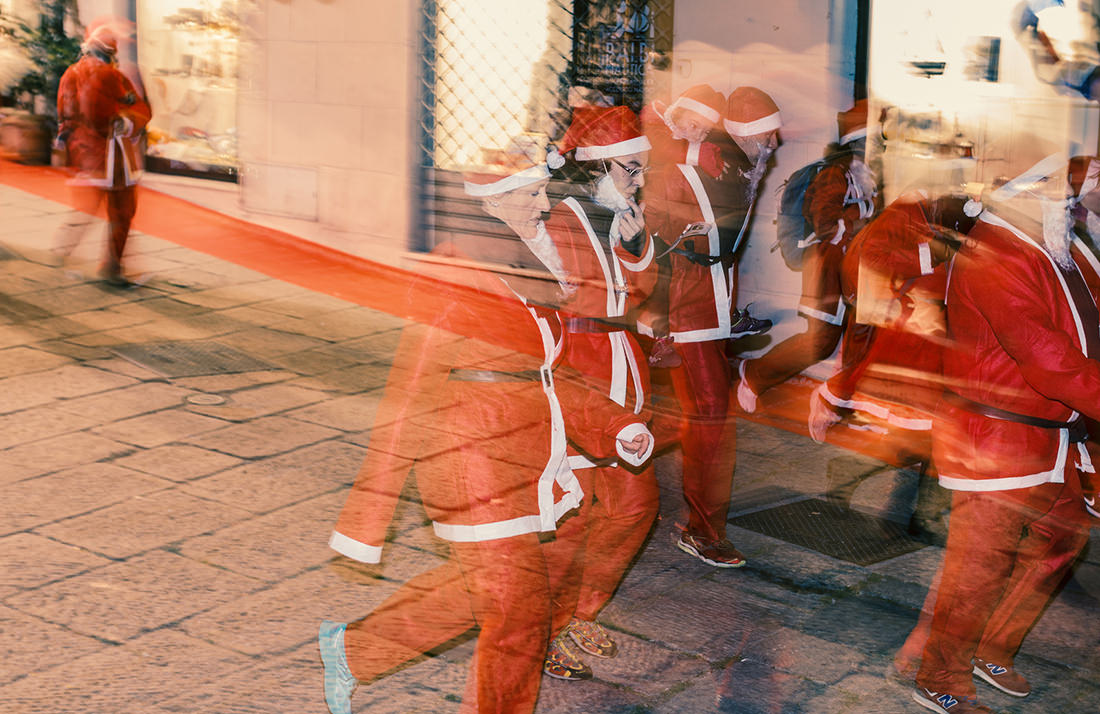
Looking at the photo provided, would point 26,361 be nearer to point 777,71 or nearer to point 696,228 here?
point 696,228

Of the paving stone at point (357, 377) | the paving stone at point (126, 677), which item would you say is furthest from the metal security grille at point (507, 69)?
the paving stone at point (126, 677)

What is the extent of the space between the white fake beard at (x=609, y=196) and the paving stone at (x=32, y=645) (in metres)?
2.08

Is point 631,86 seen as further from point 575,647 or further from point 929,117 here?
point 575,647

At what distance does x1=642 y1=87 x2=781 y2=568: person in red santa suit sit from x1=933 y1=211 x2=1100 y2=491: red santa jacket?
1.32 meters

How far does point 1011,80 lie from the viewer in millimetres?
6445

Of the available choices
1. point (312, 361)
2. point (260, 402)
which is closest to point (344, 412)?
point (260, 402)

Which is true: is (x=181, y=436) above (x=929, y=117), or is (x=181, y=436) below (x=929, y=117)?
below

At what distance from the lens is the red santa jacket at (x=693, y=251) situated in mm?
4758

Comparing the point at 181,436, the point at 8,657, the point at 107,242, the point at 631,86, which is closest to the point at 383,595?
the point at 8,657

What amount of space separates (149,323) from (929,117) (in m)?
5.00

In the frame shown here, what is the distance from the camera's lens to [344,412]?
21.0ft

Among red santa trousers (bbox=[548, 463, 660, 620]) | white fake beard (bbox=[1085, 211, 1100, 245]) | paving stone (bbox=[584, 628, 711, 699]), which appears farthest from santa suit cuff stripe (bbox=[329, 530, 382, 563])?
white fake beard (bbox=[1085, 211, 1100, 245])

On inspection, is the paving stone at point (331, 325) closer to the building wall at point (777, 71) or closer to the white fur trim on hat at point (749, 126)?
the building wall at point (777, 71)

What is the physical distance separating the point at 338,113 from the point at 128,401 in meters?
4.48
